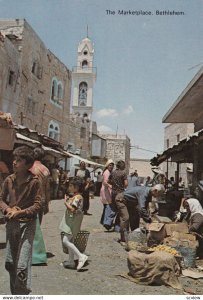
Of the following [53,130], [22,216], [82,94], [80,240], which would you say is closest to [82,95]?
[82,94]

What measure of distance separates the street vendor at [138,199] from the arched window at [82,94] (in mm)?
32564

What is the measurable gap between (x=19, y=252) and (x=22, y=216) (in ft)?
0.91

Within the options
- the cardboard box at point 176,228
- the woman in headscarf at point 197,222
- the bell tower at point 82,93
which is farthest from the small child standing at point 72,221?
the bell tower at point 82,93

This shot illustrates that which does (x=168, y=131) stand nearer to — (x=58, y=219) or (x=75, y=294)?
(x=58, y=219)

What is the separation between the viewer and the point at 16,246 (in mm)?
2639

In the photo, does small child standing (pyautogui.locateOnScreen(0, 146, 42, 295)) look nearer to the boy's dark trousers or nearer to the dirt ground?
the boy's dark trousers

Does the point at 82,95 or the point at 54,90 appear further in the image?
the point at 82,95

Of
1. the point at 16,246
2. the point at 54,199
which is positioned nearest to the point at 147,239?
the point at 16,246

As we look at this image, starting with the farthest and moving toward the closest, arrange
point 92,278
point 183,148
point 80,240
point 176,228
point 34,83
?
point 34,83 → point 183,148 → point 176,228 → point 80,240 → point 92,278

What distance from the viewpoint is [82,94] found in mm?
37750

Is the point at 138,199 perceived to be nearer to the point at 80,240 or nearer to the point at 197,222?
the point at 197,222

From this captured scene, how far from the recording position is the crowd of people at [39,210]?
2615 mm

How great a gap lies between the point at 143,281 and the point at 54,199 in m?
8.74

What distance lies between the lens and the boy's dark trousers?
2582mm
